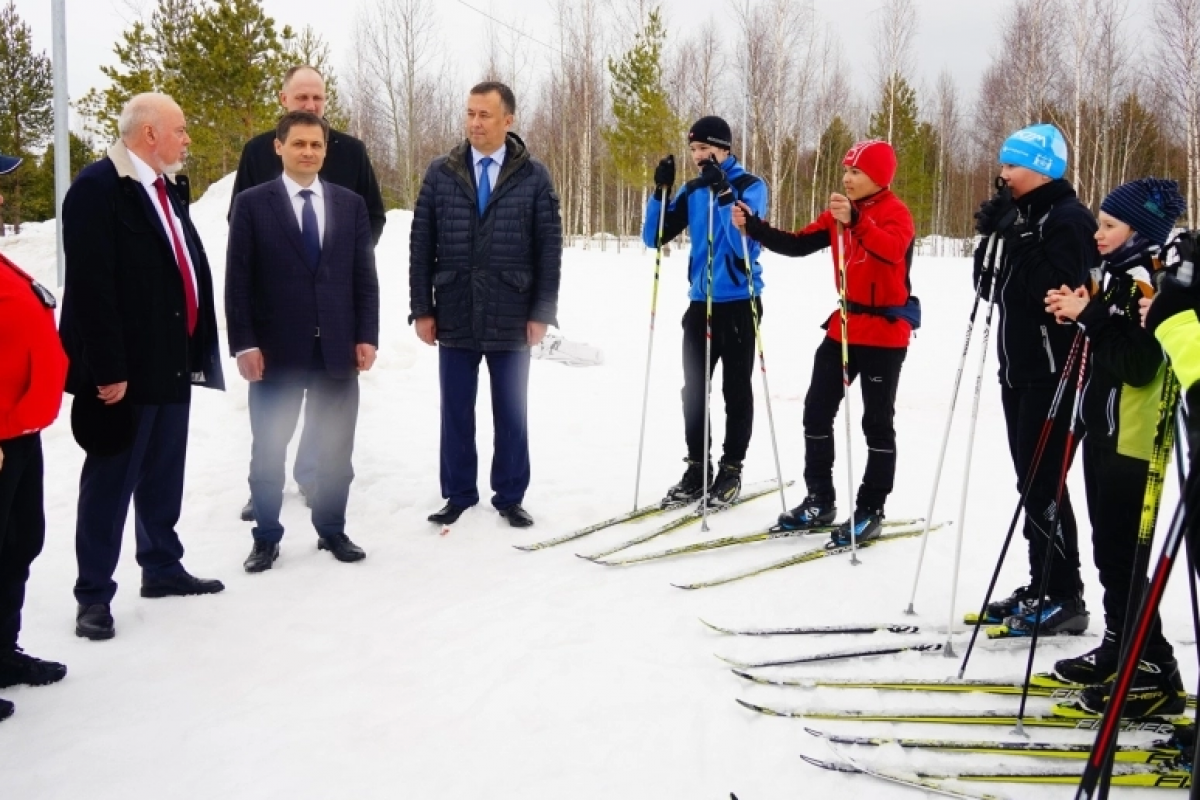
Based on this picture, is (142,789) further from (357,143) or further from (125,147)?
(357,143)

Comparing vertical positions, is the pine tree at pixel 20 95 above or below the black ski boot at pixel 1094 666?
above

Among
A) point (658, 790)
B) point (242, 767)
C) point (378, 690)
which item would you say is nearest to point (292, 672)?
point (378, 690)

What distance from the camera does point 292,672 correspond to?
3.32m

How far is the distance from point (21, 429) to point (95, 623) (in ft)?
3.61

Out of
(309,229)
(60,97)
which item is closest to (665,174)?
(309,229)

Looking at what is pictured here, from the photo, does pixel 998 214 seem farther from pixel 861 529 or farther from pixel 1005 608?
pixel 861 529

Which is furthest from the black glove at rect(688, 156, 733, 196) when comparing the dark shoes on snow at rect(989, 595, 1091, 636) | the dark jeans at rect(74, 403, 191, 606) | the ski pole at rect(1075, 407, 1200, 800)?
the ski pole at rect(1075, 407, 1200, 800)

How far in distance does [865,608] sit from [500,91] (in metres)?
3.41

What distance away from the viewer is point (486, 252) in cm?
493

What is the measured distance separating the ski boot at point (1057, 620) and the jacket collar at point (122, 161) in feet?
13.8

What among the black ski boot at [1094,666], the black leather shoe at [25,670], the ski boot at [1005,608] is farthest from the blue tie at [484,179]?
the black ski boot at [1094,666]

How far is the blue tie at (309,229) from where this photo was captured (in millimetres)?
4406

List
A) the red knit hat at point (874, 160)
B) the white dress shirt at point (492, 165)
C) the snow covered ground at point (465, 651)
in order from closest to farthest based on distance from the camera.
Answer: the snow covered ground at point (465, 651), the red knit hat at point (874, 160), the white dress shirt at point (492, 165)

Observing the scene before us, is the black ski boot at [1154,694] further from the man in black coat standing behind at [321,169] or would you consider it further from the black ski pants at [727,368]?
the man in black coat standing behind at [321,169]
